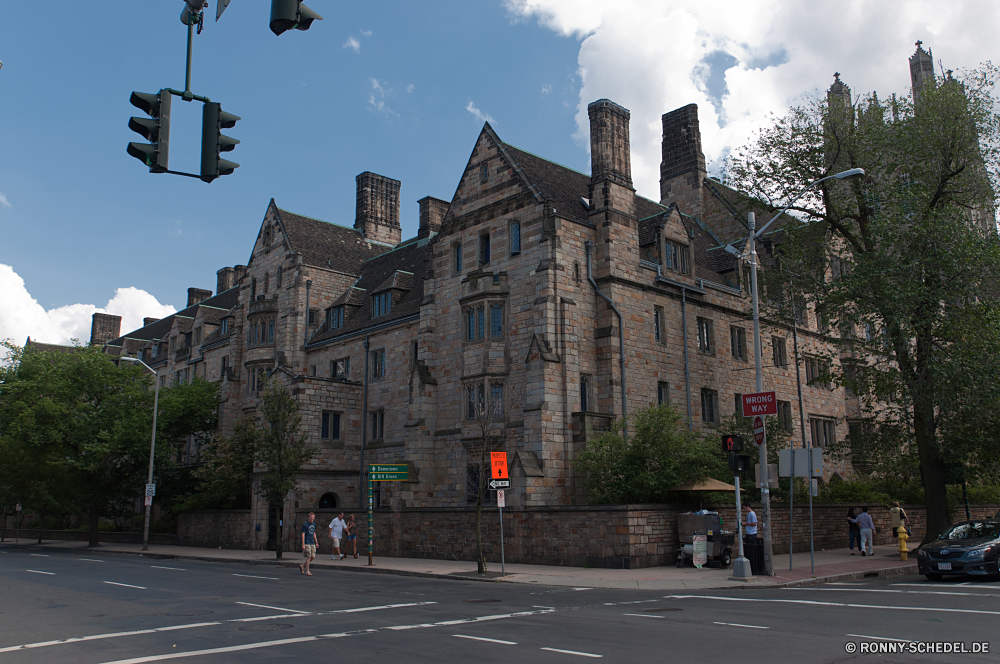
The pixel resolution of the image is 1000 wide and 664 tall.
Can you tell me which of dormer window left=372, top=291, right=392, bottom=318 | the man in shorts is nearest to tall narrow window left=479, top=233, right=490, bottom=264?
dormer window left=372, top=291, right=392, bottom=318

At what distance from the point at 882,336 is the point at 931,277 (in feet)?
8.00

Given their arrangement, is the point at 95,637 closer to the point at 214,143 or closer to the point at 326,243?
the point at 214,143

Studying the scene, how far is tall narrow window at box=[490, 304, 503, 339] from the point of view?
30039 mm

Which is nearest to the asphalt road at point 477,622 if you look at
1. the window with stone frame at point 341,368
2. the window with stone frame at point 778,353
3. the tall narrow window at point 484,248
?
the tall narrow window at point 484,248

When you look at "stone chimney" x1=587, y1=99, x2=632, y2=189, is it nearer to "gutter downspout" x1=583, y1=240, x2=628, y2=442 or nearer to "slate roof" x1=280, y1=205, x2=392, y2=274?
"gutter downspout" x1=583, y1=240, x2=628, y2=442

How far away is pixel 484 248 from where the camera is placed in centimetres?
3203


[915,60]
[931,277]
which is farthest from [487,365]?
[915,60]

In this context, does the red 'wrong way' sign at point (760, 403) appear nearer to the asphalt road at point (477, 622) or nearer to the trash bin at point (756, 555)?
the trash bin at point (756, 555)

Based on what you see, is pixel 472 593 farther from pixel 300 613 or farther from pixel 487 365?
pixel 487 365

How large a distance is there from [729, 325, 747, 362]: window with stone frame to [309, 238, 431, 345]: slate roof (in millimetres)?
14542

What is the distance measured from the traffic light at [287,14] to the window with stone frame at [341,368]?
3272 centimetres

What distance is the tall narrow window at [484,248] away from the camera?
3183cm

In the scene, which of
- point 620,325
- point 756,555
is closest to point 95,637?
point 756,555

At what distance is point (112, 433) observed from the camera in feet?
139
